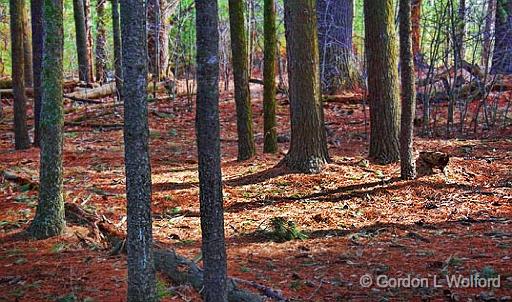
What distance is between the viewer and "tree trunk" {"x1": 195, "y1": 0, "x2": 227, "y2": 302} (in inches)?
146

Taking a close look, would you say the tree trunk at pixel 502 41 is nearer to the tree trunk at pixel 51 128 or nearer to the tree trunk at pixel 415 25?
the tree trunk at pixel 415 25

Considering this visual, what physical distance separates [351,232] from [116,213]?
127 inches

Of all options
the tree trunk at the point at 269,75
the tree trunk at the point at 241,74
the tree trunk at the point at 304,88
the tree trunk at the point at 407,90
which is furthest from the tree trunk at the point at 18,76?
the tree trunk at the point at 407,90

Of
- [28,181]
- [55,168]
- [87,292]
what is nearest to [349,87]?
[28,181]

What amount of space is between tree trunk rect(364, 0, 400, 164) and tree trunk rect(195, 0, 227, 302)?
6736 millimetres

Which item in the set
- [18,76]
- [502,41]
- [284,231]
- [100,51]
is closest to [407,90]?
[284,231]

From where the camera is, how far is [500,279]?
16.4 ft

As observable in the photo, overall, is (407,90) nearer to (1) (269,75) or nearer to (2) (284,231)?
(1) (269,75)

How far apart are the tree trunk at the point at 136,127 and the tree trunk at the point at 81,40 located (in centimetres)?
1749

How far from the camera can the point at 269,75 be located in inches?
434

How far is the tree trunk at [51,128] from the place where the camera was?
639 centimetres

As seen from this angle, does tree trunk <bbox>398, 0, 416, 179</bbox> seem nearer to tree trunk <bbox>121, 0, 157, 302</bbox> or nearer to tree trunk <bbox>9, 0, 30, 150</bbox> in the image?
tree trunk <bbox>121, 0, 157, 302</bbox>

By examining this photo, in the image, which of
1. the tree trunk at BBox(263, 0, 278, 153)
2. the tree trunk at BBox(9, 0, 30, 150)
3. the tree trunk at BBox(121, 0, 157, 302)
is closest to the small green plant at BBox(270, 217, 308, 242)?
the tree trunk at BBox(121, 0, 157, 302)

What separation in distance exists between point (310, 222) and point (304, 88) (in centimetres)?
279
